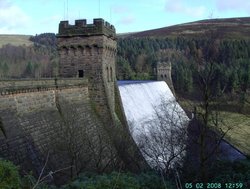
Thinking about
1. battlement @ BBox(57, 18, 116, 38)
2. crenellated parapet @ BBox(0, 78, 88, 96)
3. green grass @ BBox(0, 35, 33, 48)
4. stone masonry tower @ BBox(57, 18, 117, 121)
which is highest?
green grass @ BBox(0, 35, 33, 48)

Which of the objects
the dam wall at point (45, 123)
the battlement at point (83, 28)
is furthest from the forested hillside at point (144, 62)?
the dam wall at point (45, 123)

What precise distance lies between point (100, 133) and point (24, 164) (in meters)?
7.57

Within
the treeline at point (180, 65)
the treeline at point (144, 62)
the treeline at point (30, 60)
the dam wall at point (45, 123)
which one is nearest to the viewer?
the dam wall at point (45, 123)

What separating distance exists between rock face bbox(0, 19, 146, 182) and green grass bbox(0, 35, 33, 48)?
137280 millimetres

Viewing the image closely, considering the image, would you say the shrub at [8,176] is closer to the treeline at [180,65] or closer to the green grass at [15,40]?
the treeline at [180,65]

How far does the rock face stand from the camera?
13.7 metres

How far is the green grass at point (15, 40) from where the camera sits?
511 ft

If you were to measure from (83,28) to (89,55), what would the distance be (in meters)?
1.56

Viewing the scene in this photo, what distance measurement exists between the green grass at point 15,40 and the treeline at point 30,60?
4.67m

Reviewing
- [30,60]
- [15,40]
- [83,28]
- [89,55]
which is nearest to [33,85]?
[89,55]

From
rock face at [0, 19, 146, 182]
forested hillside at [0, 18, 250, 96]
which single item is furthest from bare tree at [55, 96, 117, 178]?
forested hillside at [0, 18, 250, 96]

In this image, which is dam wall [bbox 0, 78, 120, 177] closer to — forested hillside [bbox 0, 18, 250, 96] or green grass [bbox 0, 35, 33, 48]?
forested hillside [bbox 0, 18, 250, 96]

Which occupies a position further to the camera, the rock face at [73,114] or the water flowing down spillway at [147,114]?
the water flowing down spillway at [147,114]

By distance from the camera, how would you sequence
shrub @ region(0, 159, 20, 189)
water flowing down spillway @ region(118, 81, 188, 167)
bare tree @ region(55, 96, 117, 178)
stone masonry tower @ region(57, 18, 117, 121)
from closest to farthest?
shrub @ region(0, 159, 20, 189) → bare tree @ region(55, 96, 117, 178) → stone masonry tower @ region(57, 18, 117, 121) → water flowing down spillway @ region(118, 81, 188, 167)
